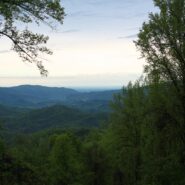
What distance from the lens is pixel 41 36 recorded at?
39.8 feet

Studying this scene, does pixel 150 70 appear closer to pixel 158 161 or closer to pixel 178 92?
pixel 178 92

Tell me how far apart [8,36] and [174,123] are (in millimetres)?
12324

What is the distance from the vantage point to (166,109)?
21.3 metres

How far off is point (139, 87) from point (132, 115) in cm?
312

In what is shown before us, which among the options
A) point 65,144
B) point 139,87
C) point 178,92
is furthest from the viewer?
point 65,144

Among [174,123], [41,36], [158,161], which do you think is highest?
[41,36]

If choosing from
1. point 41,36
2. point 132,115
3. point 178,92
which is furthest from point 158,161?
point 132,115

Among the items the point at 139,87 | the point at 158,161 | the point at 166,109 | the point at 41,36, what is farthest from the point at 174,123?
the point at 139,87

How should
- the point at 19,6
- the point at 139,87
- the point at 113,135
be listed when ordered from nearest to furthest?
the point at 19,6, the point at 139,87, the point at 113,135

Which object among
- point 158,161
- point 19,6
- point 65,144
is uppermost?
point 19,6

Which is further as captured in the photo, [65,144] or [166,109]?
[65,144]

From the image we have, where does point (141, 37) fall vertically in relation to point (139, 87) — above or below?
above

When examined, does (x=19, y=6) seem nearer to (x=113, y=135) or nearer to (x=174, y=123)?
(x=174, y=123)

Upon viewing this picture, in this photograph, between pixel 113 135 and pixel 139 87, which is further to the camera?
pixel 113 135
